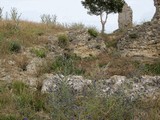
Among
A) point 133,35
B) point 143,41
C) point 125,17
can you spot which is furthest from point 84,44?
point 125,17

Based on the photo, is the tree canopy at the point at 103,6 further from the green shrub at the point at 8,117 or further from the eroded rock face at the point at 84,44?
the green shrub at the point at 8,117

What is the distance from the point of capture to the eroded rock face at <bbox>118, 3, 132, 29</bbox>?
76.2 ft

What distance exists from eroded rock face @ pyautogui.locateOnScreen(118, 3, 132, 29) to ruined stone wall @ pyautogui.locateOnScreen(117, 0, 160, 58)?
4687 mm

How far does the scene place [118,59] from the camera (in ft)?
50.5

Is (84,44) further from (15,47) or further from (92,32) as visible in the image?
(15,47)

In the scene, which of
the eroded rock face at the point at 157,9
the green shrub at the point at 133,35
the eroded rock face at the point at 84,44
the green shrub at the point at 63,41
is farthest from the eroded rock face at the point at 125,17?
the green shrub at the point at 63,41

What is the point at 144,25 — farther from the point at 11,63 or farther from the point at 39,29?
the point at 11,63

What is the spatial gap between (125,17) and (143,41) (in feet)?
21.1

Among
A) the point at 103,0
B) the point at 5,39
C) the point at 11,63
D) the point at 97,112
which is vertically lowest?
the point at 97,112

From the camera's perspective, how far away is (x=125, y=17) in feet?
77.3

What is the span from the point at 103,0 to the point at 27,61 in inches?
429

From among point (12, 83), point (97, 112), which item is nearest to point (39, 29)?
point (12, 83)

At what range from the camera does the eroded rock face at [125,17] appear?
2322 cm

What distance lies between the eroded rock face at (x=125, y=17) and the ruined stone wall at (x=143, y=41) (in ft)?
15.4
